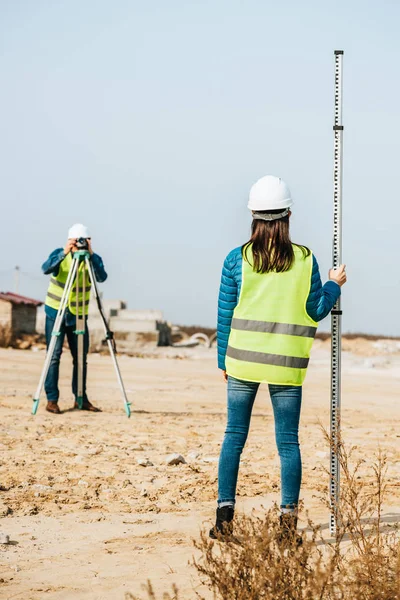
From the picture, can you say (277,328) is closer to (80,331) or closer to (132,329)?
(80,331)

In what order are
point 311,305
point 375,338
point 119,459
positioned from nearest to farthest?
point 311,305
point 119,459
point 375,338

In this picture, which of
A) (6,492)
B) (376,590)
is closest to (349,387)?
(6,492)

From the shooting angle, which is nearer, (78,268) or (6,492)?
(6,492)

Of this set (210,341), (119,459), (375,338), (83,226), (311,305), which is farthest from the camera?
(375,338)

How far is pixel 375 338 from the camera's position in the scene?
4238 centimetres

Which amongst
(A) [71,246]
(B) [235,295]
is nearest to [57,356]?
(A) [71,246]

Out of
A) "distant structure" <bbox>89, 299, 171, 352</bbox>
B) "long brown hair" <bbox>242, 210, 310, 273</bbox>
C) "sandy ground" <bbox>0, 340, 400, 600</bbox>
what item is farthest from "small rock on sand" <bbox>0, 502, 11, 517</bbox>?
"distant structure" <bbox>89, 299, 171, 352</bbox>

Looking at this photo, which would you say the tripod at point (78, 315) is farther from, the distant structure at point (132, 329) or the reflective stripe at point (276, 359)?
the distant structure at point (132, 329)

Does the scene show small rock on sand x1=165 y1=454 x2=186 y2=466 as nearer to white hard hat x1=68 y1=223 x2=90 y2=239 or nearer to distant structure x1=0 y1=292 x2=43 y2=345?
white hard hat x1=68 y1=223 x2=90 y2=239

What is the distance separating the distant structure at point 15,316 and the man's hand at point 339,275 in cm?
1916

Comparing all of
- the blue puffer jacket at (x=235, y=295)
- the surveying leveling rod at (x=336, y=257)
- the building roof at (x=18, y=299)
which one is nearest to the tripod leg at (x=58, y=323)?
the blue puffer jacket at (x=235, y=295)

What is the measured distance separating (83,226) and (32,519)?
5.22m

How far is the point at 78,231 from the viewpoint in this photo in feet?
36.3

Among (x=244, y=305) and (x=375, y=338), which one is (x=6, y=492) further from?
(x=375, y=338)
